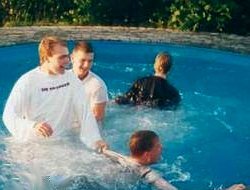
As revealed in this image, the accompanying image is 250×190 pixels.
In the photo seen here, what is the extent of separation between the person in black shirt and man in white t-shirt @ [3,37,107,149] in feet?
6.56

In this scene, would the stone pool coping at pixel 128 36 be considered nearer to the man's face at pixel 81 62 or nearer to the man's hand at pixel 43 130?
the man's face at pixel 81 62

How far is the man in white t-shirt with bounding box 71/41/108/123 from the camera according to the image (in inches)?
292

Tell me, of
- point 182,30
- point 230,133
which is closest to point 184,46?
point 182,30

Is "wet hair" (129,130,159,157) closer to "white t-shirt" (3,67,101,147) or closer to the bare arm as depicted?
the bare arm

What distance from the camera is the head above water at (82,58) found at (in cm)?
738

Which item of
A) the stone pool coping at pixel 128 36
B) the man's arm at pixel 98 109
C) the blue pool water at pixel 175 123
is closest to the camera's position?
the blue pool water at pixel 175 123

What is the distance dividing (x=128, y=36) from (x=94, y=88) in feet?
17.2

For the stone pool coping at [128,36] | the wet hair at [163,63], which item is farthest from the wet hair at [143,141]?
the stone pool coping at [128,36]

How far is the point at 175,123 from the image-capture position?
879cm

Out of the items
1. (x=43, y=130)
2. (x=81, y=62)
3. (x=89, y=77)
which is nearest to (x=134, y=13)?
(x=89, y=77)

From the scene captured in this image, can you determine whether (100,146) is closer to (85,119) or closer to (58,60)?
(85,119)

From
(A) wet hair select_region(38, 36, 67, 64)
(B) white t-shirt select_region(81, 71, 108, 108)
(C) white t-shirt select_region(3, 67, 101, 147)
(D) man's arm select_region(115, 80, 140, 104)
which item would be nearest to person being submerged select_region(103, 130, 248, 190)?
(C) white t-shirt select_region(3, 67, 101, 147)

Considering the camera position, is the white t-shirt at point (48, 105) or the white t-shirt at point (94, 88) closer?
the white t-shirt at point (48, 105)

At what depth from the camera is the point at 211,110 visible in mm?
9523
